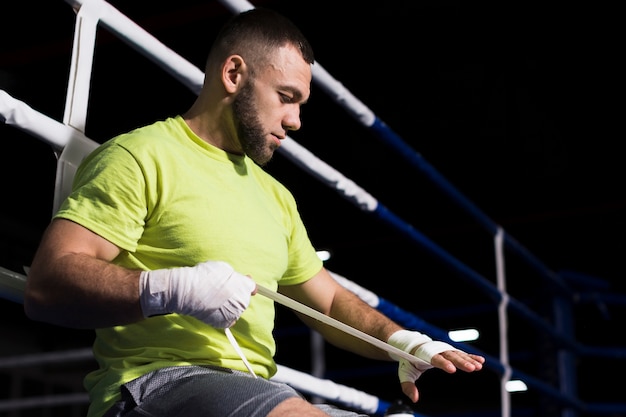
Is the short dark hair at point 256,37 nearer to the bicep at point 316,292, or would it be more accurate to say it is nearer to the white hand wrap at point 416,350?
the bicep at point 316,292

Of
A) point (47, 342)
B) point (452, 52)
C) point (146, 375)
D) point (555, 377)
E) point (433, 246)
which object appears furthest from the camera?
point (47, 342)

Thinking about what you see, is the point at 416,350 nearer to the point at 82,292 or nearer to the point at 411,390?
the point at 411,390

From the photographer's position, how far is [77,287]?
102 centimetres

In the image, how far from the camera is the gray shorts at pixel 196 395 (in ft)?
3.43

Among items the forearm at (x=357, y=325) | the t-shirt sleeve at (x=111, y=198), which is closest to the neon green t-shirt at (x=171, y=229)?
the t-shirt sleeve at (x=111, y=198)

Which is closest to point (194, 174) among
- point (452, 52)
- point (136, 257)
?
point (136, 257)

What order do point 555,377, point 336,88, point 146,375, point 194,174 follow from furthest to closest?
point 555,377, point 336,88, point 194,174, point 146,375

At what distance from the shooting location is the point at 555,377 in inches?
135

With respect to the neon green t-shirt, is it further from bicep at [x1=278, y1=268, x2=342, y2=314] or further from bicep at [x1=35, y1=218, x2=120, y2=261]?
bicep at [x1=278, y1=268, x2=342, y2=314]

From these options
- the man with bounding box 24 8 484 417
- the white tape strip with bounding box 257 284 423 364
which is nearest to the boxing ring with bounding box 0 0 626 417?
the man with bounding box 24 8 484 417

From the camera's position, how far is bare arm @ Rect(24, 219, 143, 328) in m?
1.02

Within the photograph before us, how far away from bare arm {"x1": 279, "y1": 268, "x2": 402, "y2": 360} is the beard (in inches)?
11.6

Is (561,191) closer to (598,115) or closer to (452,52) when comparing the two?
(598,115)

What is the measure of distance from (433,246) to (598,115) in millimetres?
2670
